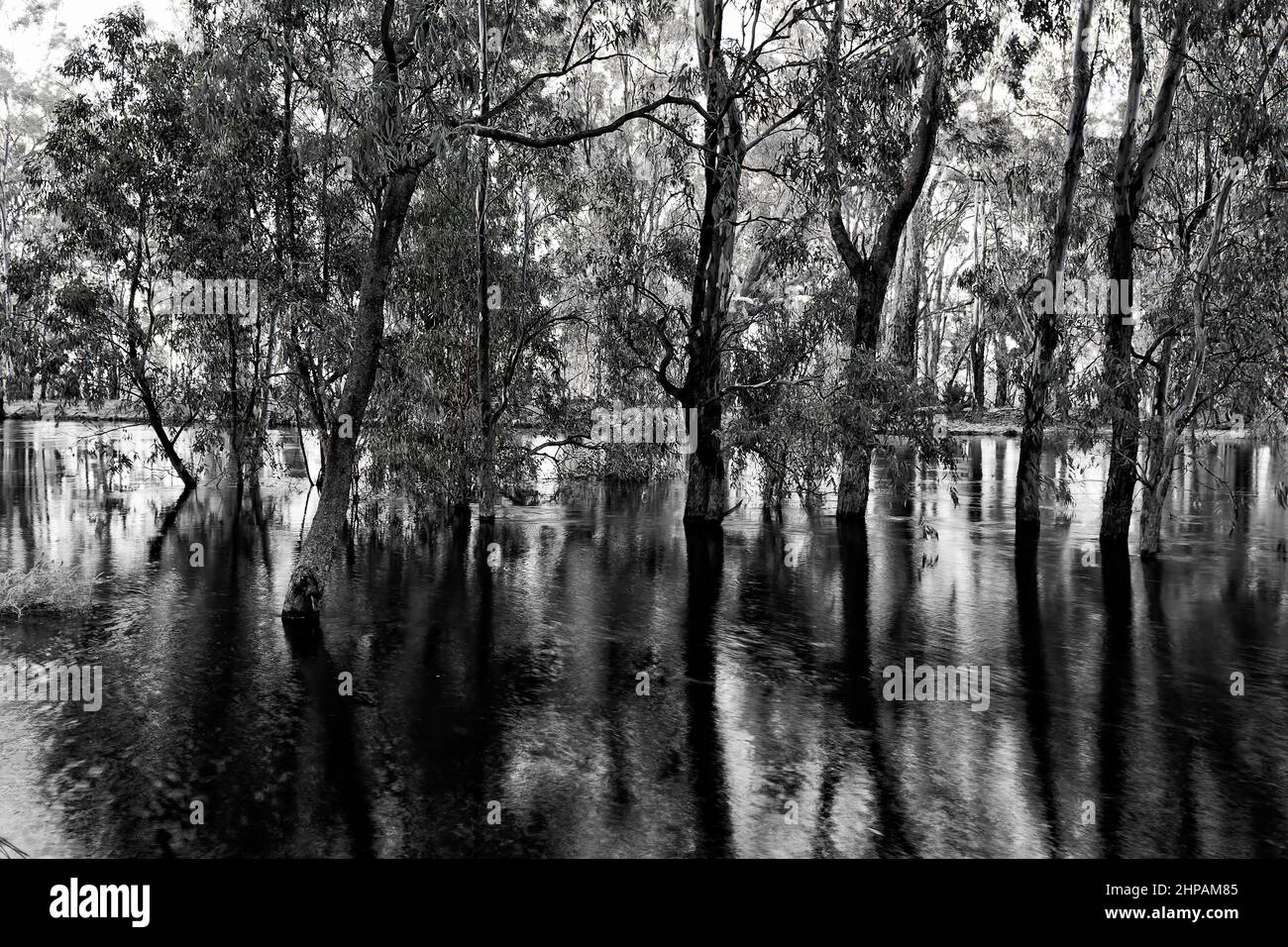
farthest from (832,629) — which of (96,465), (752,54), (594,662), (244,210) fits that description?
(96,465)

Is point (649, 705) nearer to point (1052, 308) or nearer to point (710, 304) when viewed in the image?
point (710, 304)

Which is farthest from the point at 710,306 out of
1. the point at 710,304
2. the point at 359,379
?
the point at 359,379

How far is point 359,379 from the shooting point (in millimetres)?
12398

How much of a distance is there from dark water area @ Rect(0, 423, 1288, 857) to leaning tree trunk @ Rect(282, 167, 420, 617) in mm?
1238

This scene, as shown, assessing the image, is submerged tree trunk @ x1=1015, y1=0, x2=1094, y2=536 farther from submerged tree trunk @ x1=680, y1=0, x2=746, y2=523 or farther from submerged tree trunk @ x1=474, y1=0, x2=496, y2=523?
submerged tree trunk @ x1=474, y1=0, x2=496, y2=523

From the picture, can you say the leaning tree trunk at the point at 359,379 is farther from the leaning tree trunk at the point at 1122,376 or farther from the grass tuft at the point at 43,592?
the leaning tree trunk at the point at 1122,376

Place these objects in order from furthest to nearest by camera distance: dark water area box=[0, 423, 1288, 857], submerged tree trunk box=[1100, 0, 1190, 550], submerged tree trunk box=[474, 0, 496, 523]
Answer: submerged tree trunk box=[474, 0, 496, 523] → submerged tree trunk box=[1100, 0, 1190, 550] → dark water area box=[0, 423, 1288, 857]

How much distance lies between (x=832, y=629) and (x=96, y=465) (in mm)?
26633

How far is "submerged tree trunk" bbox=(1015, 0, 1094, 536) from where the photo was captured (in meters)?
18.4

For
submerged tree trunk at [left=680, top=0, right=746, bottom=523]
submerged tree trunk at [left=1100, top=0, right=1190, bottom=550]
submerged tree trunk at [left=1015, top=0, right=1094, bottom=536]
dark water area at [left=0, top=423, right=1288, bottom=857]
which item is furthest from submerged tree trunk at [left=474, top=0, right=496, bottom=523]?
submerged tree trunk at [left=1100, top=0, right=1190, bottom=550]

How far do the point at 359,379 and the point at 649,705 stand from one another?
528 centimetres

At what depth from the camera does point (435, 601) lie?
14453 millimetres

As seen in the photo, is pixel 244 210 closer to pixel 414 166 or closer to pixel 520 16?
pixel 520 16

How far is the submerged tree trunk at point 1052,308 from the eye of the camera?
18.4m
